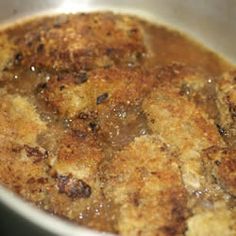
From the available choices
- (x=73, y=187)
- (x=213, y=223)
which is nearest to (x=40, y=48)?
(x=73, y=187)

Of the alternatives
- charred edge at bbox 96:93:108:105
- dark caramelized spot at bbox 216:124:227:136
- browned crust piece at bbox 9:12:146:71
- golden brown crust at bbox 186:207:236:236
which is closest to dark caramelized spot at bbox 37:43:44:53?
browned crust piece at bbox 9:12:146:71

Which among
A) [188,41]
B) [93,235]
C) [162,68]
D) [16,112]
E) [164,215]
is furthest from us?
[188,41]

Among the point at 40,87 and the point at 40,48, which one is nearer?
the point at 40,87

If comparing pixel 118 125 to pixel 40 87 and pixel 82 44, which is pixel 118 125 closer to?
pixel 40 87

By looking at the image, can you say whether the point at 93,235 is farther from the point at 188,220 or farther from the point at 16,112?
the point at 16,112

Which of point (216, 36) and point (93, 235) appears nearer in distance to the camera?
point (93, 235)

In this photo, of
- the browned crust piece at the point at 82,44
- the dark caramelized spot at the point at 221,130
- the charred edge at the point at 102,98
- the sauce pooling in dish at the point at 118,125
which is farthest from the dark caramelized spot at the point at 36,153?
the dark caramelized spot at the point at 221,130

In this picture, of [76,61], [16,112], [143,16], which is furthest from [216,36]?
[16,112]
